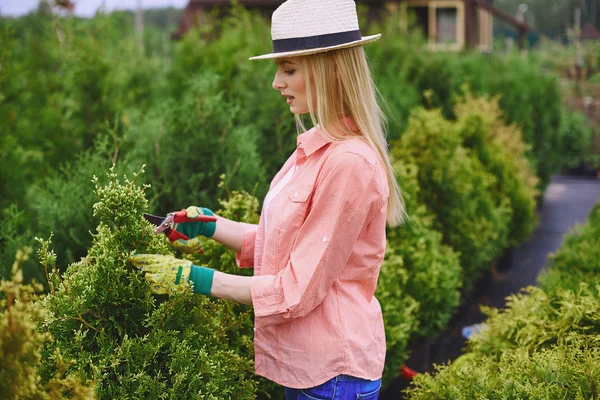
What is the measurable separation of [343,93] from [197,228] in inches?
31.6

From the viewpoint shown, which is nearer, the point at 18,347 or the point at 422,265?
the point at 18,347

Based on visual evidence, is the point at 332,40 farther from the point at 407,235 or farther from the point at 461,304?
the point at 461,304

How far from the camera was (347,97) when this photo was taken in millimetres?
2275

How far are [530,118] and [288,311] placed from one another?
33.4 ft

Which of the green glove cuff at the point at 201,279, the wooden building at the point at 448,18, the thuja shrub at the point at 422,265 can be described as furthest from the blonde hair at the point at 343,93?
the wooden building at the point at 448,18

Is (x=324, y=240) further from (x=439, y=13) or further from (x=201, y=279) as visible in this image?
(x=439, y=13)

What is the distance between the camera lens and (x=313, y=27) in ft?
7.27

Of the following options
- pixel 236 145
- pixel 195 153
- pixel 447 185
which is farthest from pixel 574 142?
pixel 195 153

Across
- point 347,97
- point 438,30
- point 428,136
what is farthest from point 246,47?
point 438,30

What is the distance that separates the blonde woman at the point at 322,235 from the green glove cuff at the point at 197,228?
12.9 inches

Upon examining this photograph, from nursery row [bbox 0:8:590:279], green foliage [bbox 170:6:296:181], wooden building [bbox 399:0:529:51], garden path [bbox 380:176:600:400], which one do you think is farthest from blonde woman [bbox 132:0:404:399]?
wooden building [bbox 399:0:529:51]

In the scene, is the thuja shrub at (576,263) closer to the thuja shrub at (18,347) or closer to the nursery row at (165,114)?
the nursery row at (165,114)

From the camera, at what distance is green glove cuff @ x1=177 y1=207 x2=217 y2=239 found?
2584mm

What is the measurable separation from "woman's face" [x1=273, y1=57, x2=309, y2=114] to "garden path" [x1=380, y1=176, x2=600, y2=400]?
2876 mm
